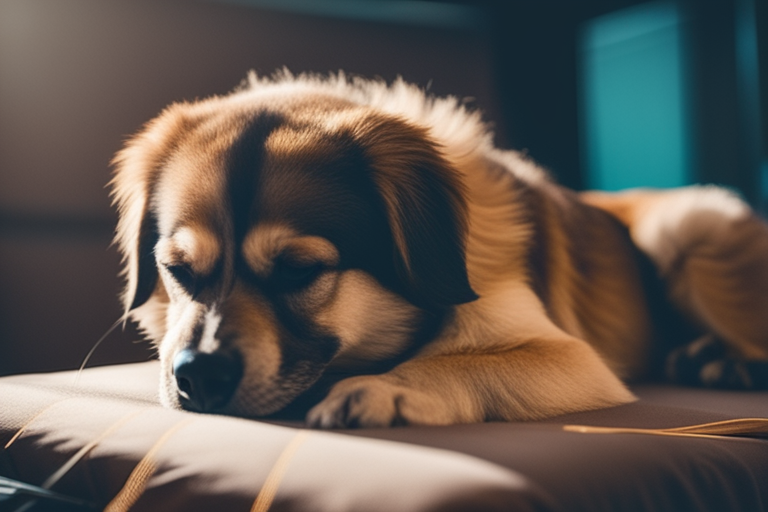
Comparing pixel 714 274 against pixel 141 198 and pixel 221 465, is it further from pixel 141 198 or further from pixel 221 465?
pixel 221 465

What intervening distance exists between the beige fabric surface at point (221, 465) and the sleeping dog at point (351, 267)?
200mm

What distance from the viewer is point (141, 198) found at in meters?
2.44

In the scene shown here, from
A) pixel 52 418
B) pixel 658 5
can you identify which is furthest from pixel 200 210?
pixel 658 5

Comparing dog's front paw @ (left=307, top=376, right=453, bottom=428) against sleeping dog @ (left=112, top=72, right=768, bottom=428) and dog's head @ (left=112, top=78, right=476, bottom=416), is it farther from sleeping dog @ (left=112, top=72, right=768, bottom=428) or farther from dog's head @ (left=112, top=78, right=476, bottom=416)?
dog's head @ (left=112, top=78, right=476, bottom=416)

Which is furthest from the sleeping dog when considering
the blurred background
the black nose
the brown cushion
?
the blurred background

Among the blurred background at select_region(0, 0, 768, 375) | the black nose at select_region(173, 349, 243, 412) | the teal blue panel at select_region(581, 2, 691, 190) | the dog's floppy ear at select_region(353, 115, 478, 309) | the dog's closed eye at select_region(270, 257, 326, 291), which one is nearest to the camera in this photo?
the black nose at select_region(173, 349, 243, 412)

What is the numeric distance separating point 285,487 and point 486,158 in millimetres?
1693

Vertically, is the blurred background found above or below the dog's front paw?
above

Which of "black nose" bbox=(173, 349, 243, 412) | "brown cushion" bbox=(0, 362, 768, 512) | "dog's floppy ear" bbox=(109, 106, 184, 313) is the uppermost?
"dog's floppy ear" bbox=(109, 106, 184, 313)

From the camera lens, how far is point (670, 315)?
10.6 feet

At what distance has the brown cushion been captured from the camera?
1.20 meters

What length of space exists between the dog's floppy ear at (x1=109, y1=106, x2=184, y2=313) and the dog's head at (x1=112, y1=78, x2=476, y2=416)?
0.01 meters

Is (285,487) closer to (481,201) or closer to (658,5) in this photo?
(481,201)

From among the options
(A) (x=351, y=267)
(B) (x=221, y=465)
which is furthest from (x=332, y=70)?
(B) (x=221, y=465)
